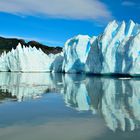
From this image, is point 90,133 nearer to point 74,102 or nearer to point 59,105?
point 59,105

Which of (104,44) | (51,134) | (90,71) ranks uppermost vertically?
(104,44)

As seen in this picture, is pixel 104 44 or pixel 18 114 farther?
pixel 104 44

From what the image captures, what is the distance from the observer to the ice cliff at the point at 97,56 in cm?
2820

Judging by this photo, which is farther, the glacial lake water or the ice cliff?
the ice cliff

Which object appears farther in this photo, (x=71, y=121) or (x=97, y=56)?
(x=97, y=56)

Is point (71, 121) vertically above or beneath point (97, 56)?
beneath

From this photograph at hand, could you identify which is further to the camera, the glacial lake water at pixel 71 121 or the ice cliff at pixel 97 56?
the ice cliff at pixel 97 56

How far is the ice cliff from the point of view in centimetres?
2820

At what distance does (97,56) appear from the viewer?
33312mm

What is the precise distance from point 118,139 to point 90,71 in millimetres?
28811

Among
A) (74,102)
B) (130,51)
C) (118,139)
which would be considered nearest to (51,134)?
(118,139)

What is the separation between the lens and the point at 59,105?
11.0m

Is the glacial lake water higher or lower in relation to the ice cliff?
lower

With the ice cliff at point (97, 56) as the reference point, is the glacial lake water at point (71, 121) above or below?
below
